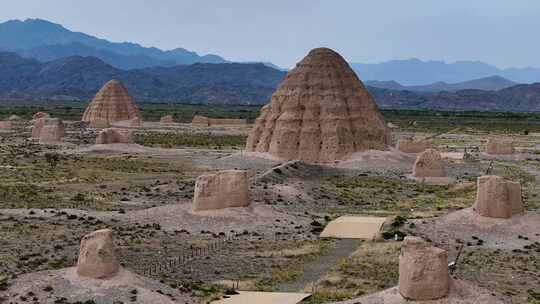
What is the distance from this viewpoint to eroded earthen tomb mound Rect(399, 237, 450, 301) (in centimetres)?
2017

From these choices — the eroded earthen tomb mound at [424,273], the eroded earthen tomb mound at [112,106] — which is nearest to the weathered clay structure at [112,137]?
the eroded earthen tomb mound at [112,106]

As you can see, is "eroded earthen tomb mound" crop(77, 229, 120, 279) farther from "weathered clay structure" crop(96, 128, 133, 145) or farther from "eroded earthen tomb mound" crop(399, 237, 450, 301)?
"weathered clay structure" crop(96, 128, 133, 145)

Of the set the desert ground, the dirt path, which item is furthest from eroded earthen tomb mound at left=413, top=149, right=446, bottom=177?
the dirt path

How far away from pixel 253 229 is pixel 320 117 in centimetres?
2901

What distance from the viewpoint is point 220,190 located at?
34750mm

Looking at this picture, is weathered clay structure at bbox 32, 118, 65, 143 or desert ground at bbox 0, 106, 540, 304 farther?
weathered clay structure at bbox 32, 118, 65, 143

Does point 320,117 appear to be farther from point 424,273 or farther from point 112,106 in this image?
point 112,106

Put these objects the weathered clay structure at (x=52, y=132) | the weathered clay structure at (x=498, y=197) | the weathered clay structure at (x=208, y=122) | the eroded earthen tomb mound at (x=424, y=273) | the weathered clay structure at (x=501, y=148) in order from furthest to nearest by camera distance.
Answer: the weathered clay structure at (x=208, y=122), the weathered clay structure at (x=52, y=132), the weathered clay structure at (x=501, y=148), the weathered clay structure at (x=498, y=197), the eroded earthen tomb mound at (x=424, y=273)

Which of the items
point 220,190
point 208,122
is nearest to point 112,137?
point 220,190

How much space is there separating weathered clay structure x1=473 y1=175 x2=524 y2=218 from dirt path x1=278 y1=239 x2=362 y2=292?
658 cm

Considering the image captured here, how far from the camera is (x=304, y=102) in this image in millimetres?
61812

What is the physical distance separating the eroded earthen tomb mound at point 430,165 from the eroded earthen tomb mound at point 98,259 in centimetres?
3408

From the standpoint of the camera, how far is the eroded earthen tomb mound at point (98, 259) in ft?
69.8

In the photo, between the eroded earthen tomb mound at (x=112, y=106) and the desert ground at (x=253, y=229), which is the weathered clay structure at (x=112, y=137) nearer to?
the desert ground at (x=253, y=229)
